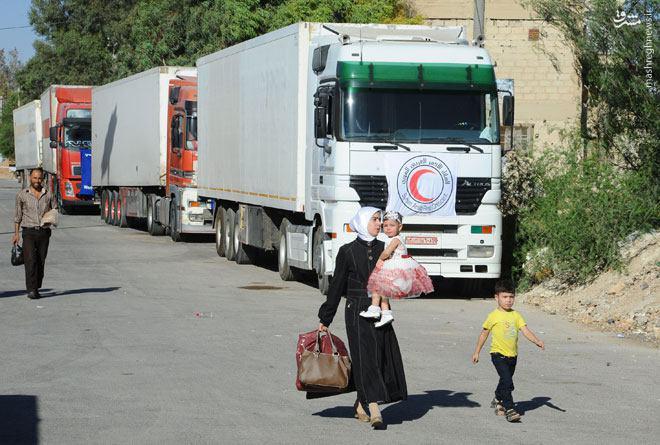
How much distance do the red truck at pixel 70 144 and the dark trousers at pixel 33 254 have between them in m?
27.2

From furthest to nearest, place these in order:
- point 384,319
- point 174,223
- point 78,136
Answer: point 78,136 → point 174,223 → point 384,319

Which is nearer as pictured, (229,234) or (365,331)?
(365,331)

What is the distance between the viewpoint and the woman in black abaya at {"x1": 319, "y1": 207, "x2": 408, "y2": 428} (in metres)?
9.08

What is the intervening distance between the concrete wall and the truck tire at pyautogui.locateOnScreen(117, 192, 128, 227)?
12.3 metres

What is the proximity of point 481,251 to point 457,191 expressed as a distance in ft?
3.20

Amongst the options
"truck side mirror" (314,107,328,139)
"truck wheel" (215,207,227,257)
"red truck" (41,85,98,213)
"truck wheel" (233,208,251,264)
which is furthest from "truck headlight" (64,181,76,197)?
"truck side mirror" (314,107,328,139)

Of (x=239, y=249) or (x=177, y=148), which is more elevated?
(x=177, y=148)

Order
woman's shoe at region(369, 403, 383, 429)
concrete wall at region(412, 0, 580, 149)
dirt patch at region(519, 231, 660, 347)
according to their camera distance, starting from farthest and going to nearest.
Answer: concrete wall at region(412, 0, 580, 149) → dirt patch at region(519, 231, 660, 347) → woman's shoe at region(369, 403, 383, 429)

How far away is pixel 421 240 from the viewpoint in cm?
1853

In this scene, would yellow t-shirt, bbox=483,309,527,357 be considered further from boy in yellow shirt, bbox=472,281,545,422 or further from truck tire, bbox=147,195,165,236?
truck tire, bbox=147,195,165,236

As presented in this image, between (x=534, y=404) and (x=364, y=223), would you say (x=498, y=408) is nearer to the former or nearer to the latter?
(x=534, y=404)

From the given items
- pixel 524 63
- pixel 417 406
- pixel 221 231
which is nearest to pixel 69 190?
pixel 524 63

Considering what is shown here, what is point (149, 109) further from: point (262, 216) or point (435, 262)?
point (435, 262)

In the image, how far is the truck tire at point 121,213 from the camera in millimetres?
38469
